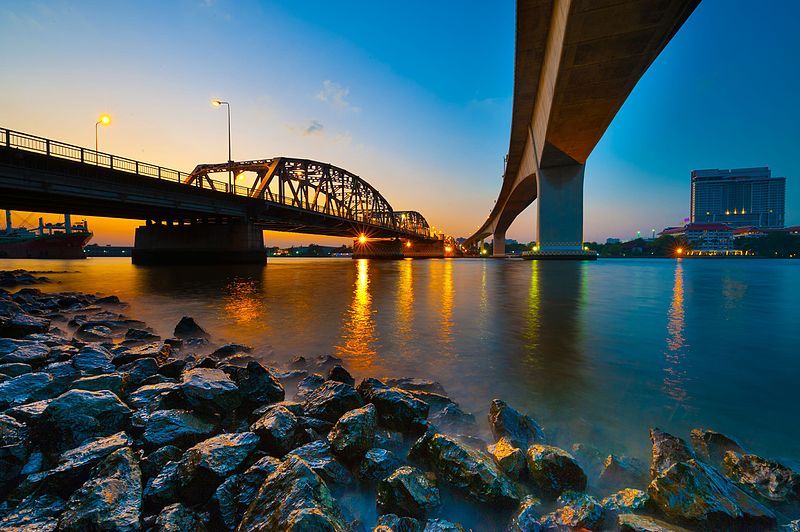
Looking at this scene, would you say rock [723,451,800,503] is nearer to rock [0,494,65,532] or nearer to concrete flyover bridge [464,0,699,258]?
rock [0,494,65,532]

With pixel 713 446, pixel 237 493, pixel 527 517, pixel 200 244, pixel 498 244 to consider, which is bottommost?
pixel 713 446

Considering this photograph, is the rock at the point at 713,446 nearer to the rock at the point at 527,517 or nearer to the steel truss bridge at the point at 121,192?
the rock at the point at 527,517

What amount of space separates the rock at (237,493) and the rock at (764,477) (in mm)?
3967

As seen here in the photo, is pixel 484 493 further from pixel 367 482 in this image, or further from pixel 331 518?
pixel 331 518

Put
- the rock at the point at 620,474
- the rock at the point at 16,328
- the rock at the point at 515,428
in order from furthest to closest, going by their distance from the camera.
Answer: the rock at the point at 16,328 → the rock at the point at 515,428 → the rock at the point at 620,474

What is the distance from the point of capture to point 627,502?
96.0 inches

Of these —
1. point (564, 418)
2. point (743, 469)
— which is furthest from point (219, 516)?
point (743, 469)

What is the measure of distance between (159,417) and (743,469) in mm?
5505

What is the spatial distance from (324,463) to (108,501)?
1.45 metres

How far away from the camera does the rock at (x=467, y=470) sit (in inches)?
99.1

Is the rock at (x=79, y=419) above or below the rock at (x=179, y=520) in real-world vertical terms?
above

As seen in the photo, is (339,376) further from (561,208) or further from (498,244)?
(498,244)

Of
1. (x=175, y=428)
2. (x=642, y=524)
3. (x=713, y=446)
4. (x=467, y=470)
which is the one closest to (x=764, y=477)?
(x=713, y=446)

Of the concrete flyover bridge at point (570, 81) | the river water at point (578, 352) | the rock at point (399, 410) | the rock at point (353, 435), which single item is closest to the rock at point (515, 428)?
the river water at point (578, 352)
